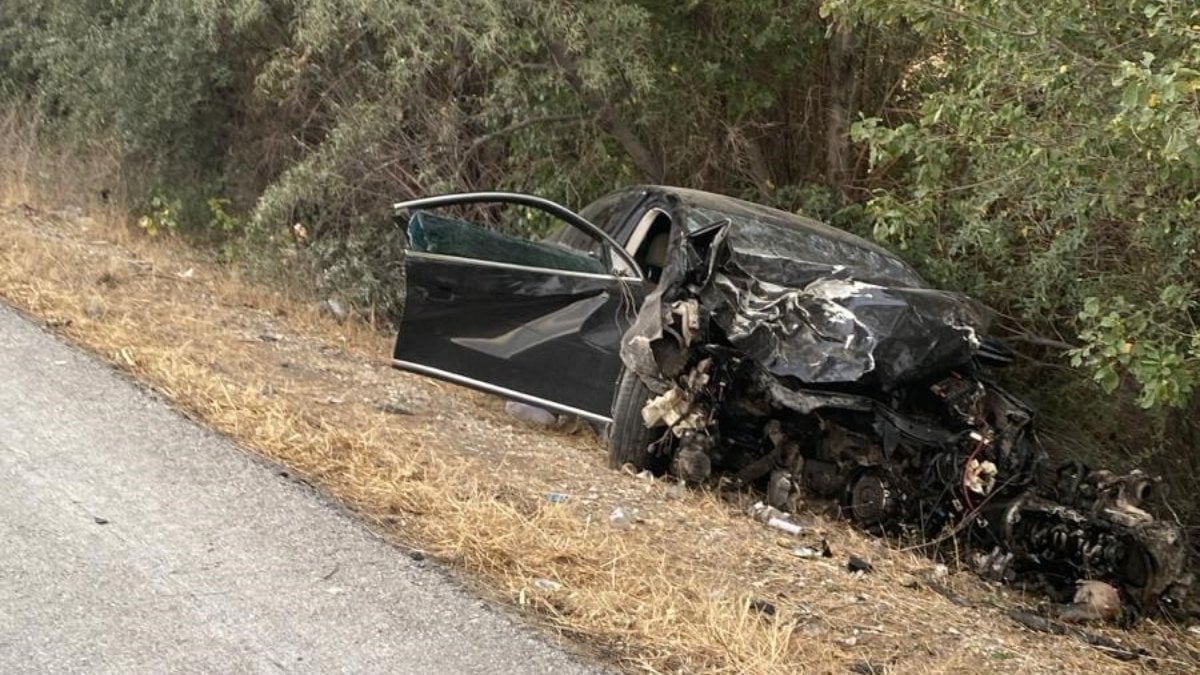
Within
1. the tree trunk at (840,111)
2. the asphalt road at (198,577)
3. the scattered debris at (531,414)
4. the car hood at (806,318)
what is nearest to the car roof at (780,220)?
the car hood at (806,318)

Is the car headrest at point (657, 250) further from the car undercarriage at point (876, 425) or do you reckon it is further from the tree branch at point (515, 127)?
the tree branch at point (515, 127)

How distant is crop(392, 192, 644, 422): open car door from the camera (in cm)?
660

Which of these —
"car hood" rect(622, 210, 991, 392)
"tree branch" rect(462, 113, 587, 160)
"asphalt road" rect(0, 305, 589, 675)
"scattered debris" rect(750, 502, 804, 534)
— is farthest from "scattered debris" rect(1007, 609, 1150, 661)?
"tree branch" rect(462, 113, 587, 160)

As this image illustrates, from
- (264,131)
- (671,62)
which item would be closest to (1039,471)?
(671,62)

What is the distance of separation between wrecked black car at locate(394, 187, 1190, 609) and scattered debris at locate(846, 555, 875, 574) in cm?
57

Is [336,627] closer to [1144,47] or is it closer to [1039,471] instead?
[1039,471]

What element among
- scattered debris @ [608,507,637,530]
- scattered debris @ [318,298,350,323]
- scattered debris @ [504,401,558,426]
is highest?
scattered debris @ [608,507,637,530]

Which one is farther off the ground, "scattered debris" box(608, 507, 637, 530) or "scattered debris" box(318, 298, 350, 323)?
"scattered debris" box(608, 507, 637, 530)

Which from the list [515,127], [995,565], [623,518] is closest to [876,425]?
[995,565]

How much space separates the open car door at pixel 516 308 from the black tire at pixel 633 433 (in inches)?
10.2

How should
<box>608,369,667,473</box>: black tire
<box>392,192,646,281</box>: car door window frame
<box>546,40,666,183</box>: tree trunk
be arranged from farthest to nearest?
<box>546,40,666,183</box>: tree trunk < <box>392,192,646,281</box>: car door window frame < <box>608,369,667,473</box>: black tire

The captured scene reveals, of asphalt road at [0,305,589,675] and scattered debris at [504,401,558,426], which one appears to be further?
scattered debris at [504,401,558,426]

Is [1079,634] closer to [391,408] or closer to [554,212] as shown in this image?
[554,212]

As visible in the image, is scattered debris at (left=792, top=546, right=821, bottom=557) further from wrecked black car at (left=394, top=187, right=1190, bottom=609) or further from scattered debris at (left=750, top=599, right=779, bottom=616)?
scattered debris at (left=750, top=599, right=779, bottom=616)
